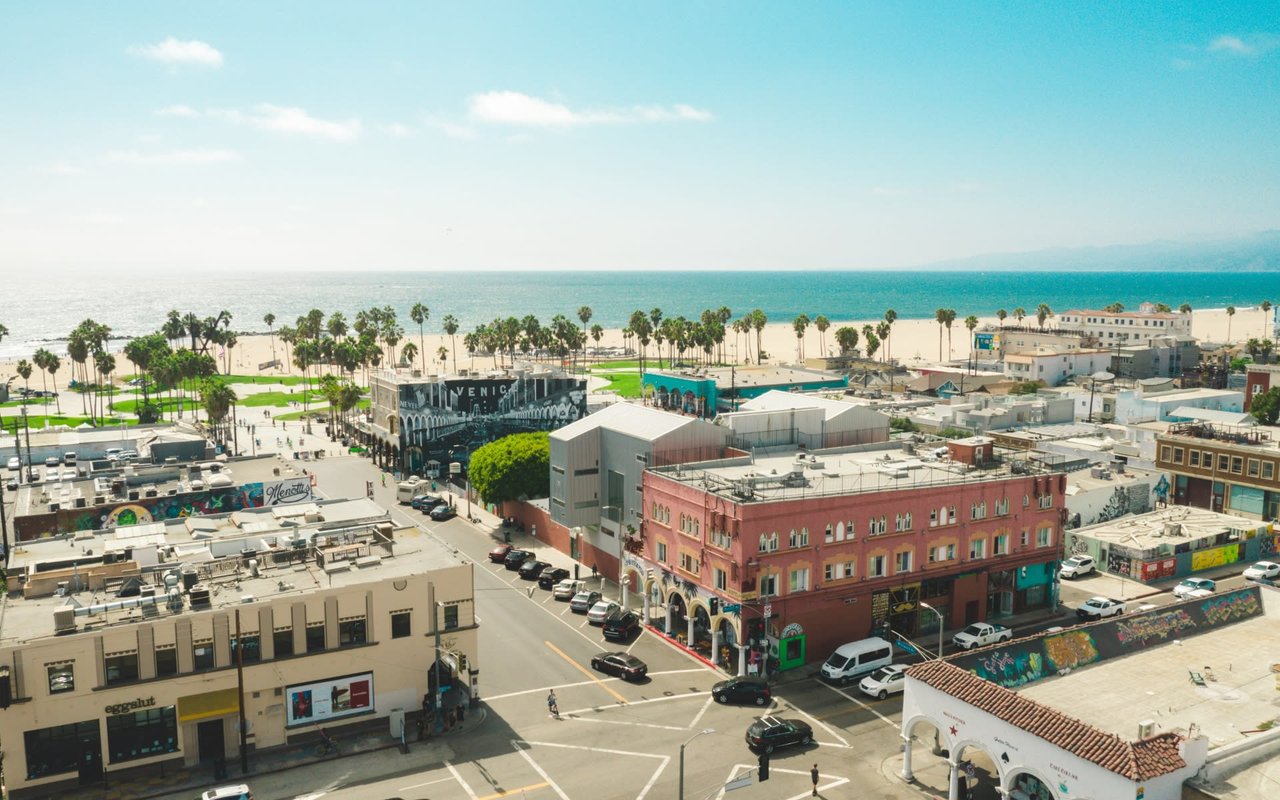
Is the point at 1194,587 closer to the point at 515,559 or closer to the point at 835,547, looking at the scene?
the point at 835,547

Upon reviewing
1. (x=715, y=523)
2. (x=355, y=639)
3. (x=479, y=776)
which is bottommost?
(x=479, y=776)

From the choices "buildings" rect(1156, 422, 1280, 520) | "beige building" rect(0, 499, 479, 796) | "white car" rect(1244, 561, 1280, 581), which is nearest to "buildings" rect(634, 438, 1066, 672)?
"beige building" rect(0, 499, 479, 796)

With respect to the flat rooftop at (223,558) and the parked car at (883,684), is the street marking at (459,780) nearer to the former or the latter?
the flat rooftop at (223,558)

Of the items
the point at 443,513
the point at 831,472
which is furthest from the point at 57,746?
the point at 443,513

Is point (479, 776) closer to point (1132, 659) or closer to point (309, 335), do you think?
point (1132, 659)

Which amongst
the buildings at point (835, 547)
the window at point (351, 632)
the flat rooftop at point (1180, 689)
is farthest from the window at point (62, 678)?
the flat rooftop at point (1180, 689)

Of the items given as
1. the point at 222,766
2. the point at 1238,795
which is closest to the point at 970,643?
the point at 1238,795

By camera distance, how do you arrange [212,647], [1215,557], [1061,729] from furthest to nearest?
[1215,557]
[212,647]
[1061,729]
